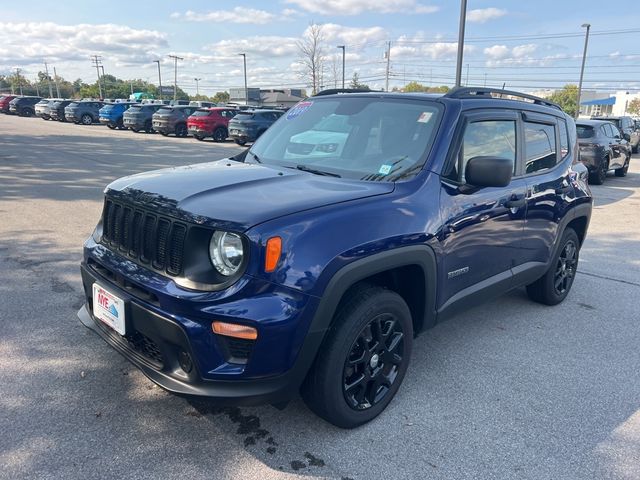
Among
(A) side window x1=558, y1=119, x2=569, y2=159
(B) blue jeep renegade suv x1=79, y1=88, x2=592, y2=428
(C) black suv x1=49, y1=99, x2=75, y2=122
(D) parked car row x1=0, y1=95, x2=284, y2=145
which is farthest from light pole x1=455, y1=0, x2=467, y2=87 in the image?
(C) black suv x1=49, y1=99, x2=75, y2=122

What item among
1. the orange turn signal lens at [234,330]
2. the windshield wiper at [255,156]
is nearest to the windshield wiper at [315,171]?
the windshield wiper at [255,156]

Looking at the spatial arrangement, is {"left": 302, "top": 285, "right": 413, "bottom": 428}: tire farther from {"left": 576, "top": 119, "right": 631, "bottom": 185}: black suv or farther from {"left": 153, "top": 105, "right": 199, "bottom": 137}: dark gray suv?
{"left": 153, "top": 105, "right": 199, "bottom": 137}: dark gray suv

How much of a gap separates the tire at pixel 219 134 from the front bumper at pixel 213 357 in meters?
22.6

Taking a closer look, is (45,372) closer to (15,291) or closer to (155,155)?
(15,291)

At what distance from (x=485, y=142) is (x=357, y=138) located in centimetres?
90

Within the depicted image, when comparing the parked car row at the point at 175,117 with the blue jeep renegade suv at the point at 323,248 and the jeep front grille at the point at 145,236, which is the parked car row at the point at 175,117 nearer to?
the blue jeep renegade suv at the point at 323,248

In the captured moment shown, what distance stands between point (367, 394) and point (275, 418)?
0.53m

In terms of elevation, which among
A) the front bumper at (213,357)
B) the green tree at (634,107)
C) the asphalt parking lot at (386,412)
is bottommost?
the asphalt parking lot at (386,412)

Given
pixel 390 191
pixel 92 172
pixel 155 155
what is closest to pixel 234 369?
pixel 390 191

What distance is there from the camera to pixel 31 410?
2.83 meters

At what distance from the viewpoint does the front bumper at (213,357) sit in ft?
7.48

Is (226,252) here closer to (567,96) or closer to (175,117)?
(175,117)

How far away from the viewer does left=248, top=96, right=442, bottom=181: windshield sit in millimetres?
3181

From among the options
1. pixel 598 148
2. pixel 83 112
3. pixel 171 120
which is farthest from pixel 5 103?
pixel 598 148
